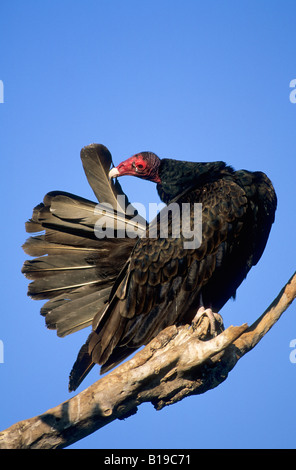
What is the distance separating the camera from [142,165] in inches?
251

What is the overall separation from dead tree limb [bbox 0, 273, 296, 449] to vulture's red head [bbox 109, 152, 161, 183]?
6.04 feet

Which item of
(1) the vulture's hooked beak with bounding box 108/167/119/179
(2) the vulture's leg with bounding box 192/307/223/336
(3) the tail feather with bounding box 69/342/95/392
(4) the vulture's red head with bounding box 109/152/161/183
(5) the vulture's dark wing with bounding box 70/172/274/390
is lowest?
(3) the tail feather with bounding box 69/342/95/392

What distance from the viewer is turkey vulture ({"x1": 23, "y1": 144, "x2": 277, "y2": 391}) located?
17.9 ft

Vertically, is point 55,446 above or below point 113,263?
below

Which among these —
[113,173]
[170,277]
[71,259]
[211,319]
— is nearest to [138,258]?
[170,277]

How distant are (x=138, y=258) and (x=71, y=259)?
741 mm

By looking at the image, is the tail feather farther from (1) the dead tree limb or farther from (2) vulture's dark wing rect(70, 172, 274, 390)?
(1) the dead tree limb

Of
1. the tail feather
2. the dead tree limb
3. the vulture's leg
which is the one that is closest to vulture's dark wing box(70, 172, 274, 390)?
the tail feather

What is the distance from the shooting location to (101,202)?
6145 mm

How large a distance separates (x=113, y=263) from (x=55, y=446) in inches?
72.4

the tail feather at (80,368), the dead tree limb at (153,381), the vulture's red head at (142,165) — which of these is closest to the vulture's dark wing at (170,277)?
the tail feather at (80,368)
